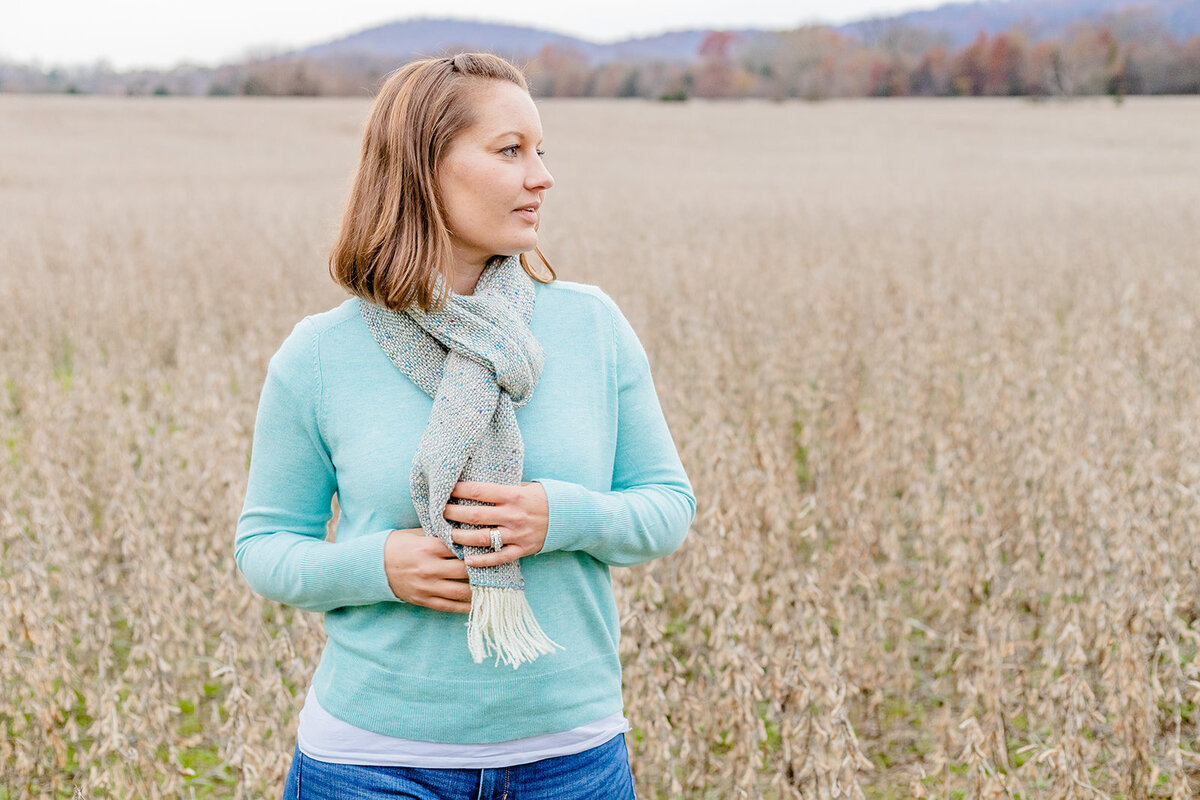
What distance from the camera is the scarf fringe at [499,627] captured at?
1354 millimetres

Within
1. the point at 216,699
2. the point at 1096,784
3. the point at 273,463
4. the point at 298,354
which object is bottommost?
the point at 216,699

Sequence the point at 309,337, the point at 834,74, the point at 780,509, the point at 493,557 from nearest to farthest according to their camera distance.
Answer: the point at 493,557 → the point at 309,337 → the point at 780,509 → the point at 834,74

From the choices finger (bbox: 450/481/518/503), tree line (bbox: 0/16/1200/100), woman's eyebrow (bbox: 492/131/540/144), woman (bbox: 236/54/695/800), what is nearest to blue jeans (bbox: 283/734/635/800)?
woman (bbox: 236/54/695/800)

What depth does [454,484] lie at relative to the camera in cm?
137

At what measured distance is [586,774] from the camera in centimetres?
147

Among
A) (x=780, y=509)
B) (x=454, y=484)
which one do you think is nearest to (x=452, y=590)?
(x=454, y=484)

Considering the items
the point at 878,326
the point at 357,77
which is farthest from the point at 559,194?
the point at 357,77

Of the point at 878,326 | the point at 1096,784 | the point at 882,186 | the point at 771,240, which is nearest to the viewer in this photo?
the point at 1096,784

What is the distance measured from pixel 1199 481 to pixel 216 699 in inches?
125

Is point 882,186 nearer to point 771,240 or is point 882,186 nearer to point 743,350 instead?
point 771,240

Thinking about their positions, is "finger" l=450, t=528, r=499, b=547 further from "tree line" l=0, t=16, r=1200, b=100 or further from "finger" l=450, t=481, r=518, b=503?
"tree line" l=0, t=16, r=1200, b=100

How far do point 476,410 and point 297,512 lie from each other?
0.34m

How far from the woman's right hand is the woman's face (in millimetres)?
433

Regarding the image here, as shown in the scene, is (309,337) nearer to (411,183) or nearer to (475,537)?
(411,183)
